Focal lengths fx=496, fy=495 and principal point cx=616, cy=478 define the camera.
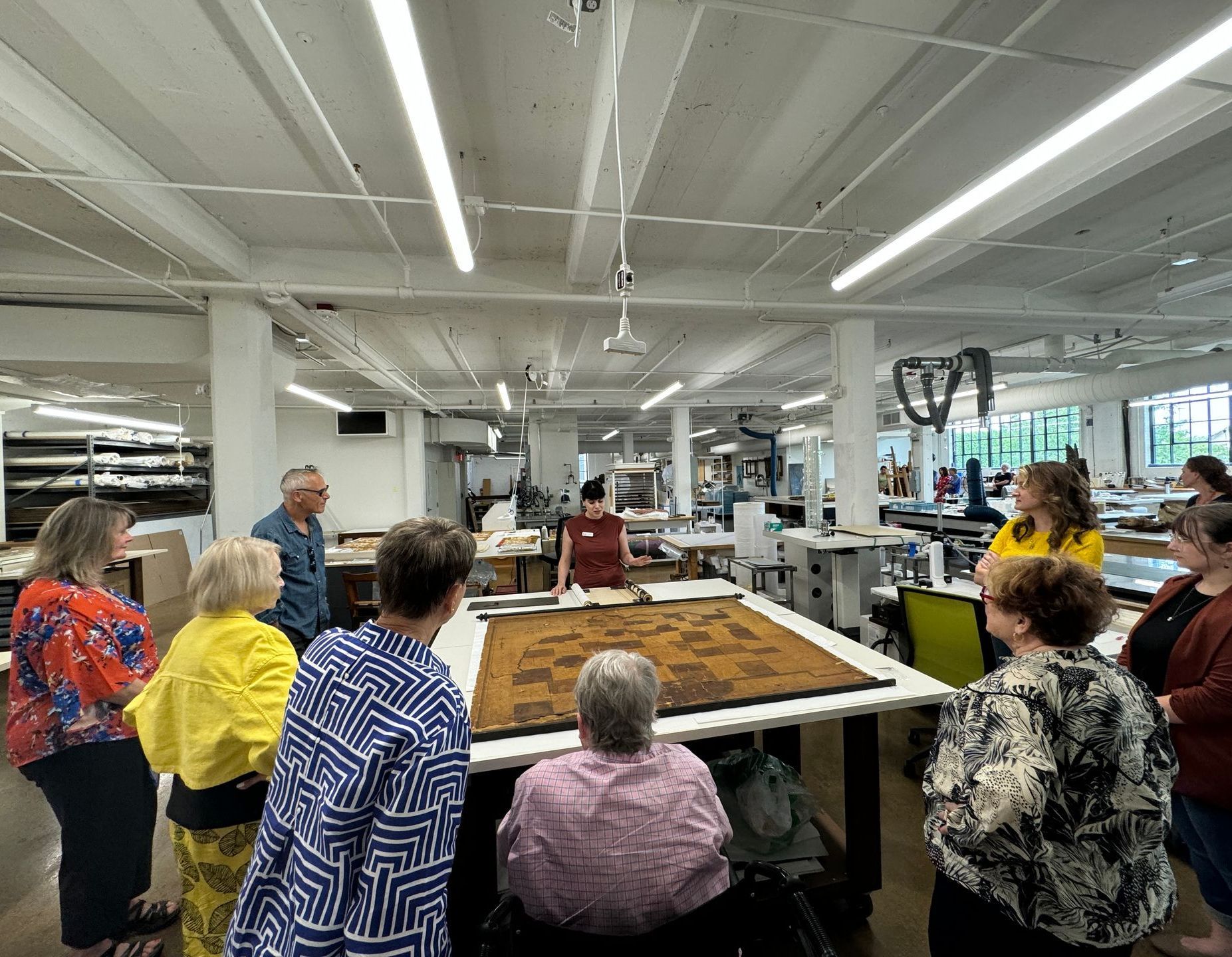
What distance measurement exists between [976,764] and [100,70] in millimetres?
4545

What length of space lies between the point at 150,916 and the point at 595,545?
8.20ft

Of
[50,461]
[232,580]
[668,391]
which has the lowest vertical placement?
[232,580]

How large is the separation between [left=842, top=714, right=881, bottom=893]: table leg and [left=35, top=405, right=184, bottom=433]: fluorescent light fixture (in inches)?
354

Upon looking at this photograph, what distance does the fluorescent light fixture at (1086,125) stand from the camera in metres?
1.70

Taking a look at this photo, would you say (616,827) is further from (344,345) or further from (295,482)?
(344,345)

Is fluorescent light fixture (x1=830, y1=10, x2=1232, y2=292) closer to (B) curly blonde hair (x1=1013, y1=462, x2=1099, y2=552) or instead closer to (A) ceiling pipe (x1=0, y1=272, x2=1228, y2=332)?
(B) curly blonde hair (x1=1013, y1=462, x2=1099, y2=552)

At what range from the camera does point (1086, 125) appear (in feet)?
6.81

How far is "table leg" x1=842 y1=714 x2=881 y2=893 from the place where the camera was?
1700mm

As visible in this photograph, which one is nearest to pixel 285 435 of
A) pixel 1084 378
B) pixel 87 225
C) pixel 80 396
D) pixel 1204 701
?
pixel 80 396

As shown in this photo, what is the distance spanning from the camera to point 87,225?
3.79 metres

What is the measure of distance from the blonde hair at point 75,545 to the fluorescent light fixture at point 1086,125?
388 centimetres

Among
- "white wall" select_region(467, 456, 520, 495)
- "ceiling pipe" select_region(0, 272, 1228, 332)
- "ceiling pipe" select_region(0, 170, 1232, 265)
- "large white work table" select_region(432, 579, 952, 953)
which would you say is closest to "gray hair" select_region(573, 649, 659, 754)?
"large white work table" select_region(432, 579, 952, 953)

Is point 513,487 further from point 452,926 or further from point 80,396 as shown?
point 452,926

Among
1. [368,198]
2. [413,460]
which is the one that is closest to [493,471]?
[413,460]
